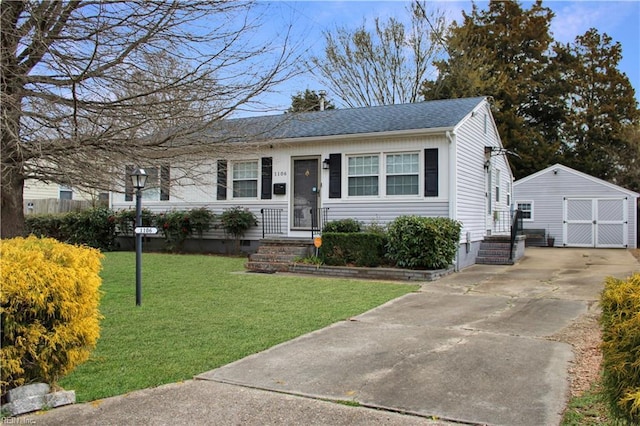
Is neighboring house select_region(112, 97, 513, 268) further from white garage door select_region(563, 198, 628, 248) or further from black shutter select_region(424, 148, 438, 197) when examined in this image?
white garage door select_region(563, 198, 628, 248)

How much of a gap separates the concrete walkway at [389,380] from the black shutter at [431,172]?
5.50m

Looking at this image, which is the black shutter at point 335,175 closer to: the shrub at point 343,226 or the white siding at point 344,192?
the white siding at point 344,192

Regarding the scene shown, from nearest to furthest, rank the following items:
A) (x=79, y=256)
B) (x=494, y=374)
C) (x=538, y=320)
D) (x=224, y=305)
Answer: (x=79, y=256) < (x=494, y=374) < (x=538, y=320) < (x=224, y=305)

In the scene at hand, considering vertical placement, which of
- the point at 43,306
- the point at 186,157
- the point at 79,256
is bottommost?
the point at 43,306

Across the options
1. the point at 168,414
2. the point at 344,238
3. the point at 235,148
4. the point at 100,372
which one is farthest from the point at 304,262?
the point at 168,414

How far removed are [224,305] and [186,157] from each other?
2447mm

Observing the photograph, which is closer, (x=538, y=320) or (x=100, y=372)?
(x=100, y=372)

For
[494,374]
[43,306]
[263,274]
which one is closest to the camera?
[43,306]

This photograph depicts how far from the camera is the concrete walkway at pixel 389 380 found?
3.38 m

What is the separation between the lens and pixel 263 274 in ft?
36.9

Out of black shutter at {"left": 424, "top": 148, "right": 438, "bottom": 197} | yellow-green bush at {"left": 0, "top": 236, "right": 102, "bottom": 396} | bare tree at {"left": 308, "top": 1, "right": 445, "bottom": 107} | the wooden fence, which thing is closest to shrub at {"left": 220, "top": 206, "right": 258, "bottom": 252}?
black shutter at {"left": 424, "top": 148, "right": 438, "bottom": 197}

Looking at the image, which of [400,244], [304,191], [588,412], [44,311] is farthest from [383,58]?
[44,311]

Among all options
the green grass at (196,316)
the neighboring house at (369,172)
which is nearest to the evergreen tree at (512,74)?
the neighboring house at (369,172)

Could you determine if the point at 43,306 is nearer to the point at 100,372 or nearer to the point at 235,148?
the point at 100,372
